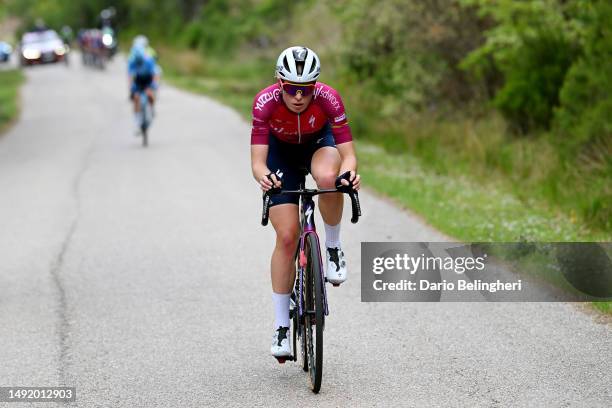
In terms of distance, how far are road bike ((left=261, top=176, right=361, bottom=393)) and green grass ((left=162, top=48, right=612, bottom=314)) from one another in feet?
8.21

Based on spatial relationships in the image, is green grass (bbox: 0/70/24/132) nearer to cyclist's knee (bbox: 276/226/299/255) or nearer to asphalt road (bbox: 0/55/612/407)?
asphalt road (bbox: 0/55/612/407)

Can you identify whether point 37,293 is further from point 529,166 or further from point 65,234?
point 529,166

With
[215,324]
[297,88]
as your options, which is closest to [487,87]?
[215,324]

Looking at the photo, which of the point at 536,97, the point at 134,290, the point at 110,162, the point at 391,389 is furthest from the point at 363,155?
the point at 391,389

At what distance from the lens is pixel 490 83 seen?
21.2 meters

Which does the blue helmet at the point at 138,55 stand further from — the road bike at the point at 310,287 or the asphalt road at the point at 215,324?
the road bike at the point at 310,287

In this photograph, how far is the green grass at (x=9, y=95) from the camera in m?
28.4

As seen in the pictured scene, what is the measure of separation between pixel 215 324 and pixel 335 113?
2.28 metres

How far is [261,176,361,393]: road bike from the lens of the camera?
18.7ft

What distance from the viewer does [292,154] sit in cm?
635

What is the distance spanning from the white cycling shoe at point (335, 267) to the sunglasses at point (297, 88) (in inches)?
40.7

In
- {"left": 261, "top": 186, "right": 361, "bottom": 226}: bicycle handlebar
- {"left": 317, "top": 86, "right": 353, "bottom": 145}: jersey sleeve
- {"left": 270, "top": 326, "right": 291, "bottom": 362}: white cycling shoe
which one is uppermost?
{"left": 317, "top": 86, "right": 353, "bottom": 145}: jersey sleeve
